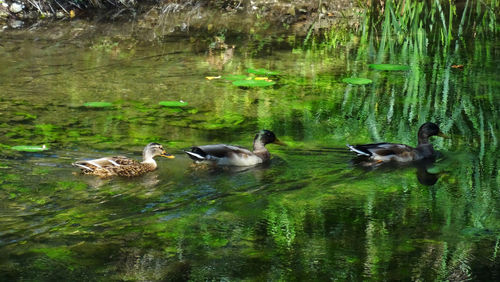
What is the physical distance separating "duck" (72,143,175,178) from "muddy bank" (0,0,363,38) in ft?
24.2

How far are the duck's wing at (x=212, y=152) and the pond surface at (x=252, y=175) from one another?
0.48ft

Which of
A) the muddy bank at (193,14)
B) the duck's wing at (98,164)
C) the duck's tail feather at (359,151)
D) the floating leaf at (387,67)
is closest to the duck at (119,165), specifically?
the duck's wing at (98,164)

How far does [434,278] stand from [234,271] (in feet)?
3.99

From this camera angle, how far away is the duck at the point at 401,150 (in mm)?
7379

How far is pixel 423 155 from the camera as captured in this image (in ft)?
25.0

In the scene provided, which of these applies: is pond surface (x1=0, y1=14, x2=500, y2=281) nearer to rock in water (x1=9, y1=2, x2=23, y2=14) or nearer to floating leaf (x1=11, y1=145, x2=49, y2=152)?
floating leaf (x1=11, y1=145, x2=49, y2=152)

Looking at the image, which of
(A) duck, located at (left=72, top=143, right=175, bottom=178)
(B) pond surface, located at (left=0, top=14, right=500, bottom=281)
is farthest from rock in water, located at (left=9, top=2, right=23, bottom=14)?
(A) duck, located at (left=72, top=143, right=175, bottom=178)

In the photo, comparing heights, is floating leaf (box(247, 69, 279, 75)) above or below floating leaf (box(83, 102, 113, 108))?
above

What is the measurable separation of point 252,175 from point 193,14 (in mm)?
9983

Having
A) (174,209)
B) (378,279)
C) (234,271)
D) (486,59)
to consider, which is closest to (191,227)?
(174,209)

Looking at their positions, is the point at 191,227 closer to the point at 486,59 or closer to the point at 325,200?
the point at 325,200

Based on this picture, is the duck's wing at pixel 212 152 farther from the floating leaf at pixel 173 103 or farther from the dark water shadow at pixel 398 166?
the floating leaf at pixel 173 103

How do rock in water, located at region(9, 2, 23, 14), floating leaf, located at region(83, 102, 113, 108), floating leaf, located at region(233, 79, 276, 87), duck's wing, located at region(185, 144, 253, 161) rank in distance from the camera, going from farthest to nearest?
rock in water, located at region(9, 2, 23, 14), floating leaf, located at region(233, 79, 276, 87), floating leaf, located at region(83, 102, 113, 108), duck's wing, located at region(185, 144, 253, 161)

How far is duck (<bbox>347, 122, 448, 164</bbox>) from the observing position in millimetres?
7379
